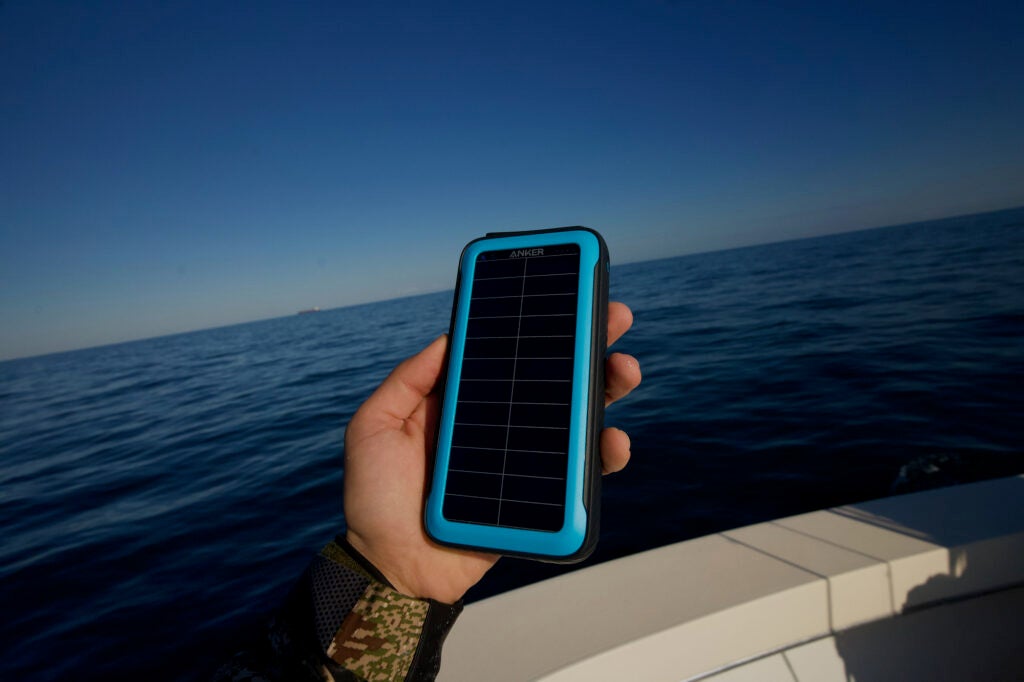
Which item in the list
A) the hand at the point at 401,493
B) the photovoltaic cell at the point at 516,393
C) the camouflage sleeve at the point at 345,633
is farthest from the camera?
the hand at the point at 401,493

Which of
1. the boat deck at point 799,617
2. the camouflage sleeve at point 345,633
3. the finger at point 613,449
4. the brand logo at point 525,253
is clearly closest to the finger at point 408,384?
the brand logo at point 525,253

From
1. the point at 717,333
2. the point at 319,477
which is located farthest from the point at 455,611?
the point at 717,333

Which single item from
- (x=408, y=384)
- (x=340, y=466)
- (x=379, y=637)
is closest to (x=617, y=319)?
(x=408, y=384)

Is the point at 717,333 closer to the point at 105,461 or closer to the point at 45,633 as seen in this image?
the point at 45,633

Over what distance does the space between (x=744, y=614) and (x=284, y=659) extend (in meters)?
2.37

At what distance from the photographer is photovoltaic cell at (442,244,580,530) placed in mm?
1892

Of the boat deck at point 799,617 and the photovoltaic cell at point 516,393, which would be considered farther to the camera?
the boat deck at point 799,617

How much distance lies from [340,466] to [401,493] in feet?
22.5

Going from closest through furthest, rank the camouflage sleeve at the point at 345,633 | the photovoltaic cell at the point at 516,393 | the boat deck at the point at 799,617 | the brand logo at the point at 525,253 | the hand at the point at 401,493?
the camouflage sleeve at the point at 345,633 < the photovoltaic cell at the point at 516,393 < the hand at the point at 401,493 < the brand logo at the point at 525,253 < the boat deck at the point at 799,617

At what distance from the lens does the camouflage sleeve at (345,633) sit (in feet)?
5.41

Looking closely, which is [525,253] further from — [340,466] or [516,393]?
[340,466]

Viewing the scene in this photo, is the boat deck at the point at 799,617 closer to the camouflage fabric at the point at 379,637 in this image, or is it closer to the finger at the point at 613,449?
the camouflage fabric at the point at 379,637

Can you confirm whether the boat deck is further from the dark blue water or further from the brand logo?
the dark blue water

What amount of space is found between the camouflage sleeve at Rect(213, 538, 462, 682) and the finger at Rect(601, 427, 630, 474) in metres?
0.99
